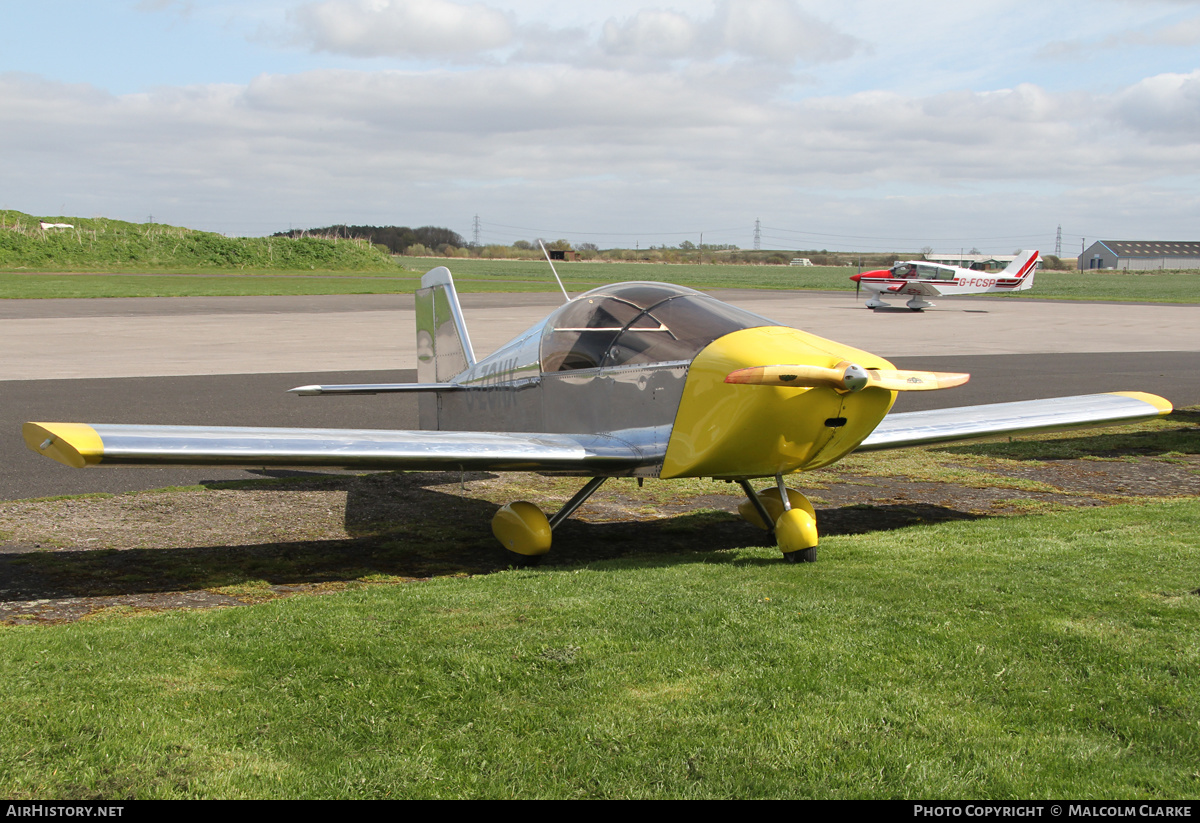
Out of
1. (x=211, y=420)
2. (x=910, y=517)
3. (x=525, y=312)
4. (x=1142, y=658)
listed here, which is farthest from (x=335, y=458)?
(x=525, y=312)

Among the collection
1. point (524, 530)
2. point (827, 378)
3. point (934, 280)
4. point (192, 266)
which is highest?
point (192, 266)

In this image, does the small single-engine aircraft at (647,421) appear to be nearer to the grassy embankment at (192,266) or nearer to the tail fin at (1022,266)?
the grassy embankment at (192,266)

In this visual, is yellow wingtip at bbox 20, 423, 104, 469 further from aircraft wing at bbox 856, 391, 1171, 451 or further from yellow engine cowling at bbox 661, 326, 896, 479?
aircraft wing at bbox 856, 391, 1171, 451

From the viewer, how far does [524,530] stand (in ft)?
22.4

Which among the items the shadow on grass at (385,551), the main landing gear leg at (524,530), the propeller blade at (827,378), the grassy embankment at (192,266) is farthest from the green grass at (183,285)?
the propeller blade at (827,378)

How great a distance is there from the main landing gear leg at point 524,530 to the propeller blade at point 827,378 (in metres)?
1.99

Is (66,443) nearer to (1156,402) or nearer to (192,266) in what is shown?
(1156,402)

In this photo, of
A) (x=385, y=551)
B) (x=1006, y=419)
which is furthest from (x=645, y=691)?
(x=1006, y=419)

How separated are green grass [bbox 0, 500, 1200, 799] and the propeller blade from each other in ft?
3.73

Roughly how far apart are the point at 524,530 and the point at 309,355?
51.9 feet

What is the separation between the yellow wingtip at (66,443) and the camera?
5.14 m

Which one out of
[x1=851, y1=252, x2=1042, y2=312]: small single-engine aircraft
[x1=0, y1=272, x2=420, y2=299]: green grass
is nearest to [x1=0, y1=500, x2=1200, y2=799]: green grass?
[x1=851, y1=252, x2=1042, y2=312]: small single-engine aircraft

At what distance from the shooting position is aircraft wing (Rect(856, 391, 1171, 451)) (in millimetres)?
7578
